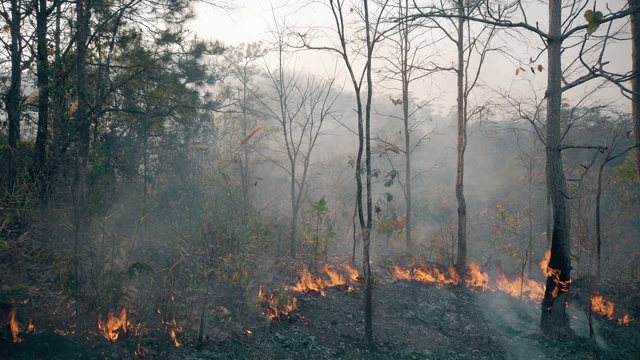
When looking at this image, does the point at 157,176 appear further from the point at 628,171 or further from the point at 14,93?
the point at 628,171

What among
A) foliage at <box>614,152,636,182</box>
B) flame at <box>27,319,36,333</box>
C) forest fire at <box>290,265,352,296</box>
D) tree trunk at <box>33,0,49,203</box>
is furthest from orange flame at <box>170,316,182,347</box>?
foliage at <box>614,152,636,182</box>

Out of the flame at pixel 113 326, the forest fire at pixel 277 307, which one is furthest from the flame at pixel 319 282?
the flame at pixel 113 326

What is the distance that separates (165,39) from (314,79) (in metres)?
4.12

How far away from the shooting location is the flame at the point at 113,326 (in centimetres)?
523

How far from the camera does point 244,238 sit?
7.76 m

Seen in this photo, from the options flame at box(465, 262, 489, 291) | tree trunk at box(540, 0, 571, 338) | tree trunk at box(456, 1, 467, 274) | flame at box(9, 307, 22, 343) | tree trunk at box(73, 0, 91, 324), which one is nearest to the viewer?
flame at box(9, 307, 22, 343)

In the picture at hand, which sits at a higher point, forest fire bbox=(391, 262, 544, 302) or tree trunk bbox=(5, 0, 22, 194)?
tree trunk bbox=(5, 0, 22, 194)

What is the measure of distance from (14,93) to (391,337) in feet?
29.7

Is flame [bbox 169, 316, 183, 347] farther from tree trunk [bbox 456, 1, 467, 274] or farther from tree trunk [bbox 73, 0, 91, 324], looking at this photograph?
tree trunk [bbox 456, 1, 467, 274]

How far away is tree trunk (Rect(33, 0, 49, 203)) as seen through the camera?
25.1ft

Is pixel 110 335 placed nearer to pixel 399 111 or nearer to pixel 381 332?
pixel 381 332

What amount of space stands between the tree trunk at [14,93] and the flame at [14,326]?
12.9ft

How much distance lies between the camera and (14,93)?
26.6ft

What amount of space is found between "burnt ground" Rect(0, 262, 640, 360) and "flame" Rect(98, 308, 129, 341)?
11 cm
